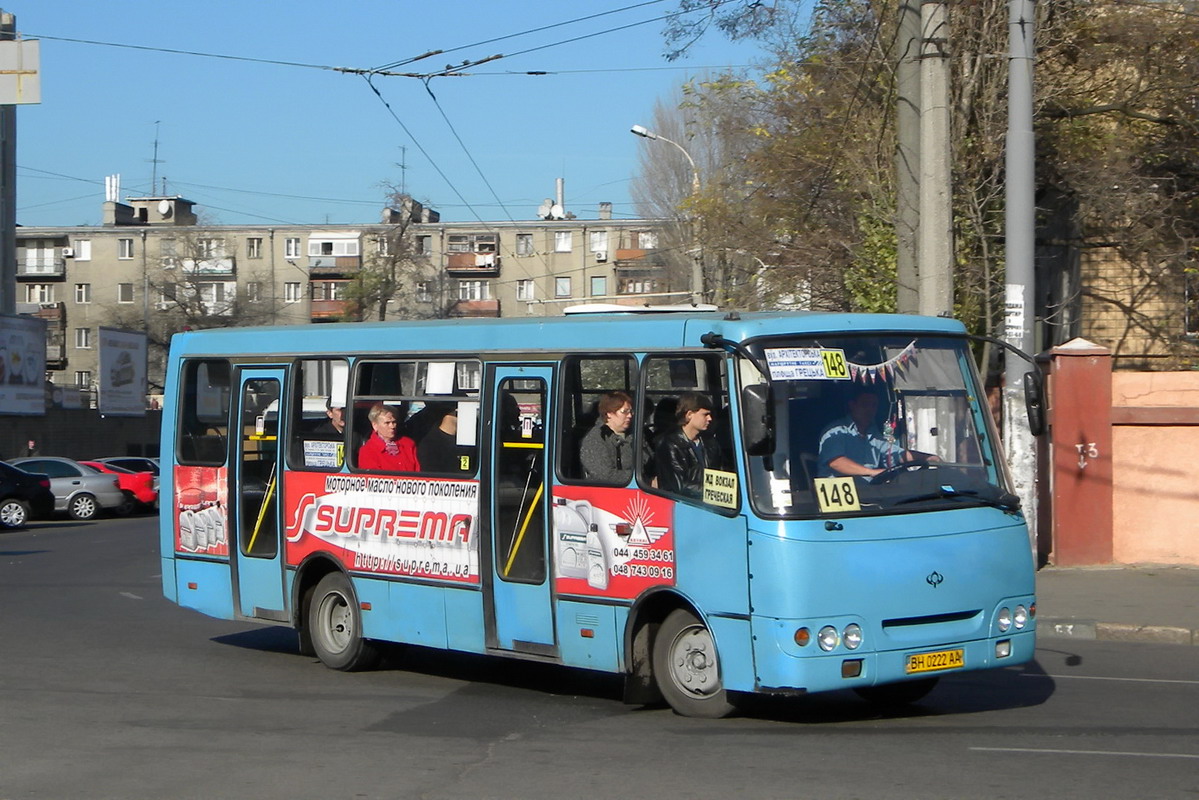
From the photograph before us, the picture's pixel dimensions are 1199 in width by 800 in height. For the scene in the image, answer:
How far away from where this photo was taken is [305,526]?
1110cm

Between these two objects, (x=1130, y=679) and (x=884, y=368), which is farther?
(x=1130, y=679)

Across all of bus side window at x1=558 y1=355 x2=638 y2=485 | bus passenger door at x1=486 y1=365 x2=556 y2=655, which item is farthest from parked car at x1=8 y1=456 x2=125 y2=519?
bus side window at x1=558 y1=355 x2=638 y2=485

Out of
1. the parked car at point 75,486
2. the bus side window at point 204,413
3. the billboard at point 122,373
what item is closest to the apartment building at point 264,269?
the billboard at point 122,373

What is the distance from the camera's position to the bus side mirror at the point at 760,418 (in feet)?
25.1

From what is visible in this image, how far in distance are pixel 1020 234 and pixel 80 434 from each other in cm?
4677

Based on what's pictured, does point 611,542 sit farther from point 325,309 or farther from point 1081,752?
point 325,309

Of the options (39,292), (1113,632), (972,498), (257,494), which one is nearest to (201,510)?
(257,494)

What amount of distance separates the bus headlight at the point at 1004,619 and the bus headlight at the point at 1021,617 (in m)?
0.04

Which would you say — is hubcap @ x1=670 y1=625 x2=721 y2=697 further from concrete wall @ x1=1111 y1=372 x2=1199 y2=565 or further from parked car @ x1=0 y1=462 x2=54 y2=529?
parked car @ x1=0 y1=462 x2=54 y2=529

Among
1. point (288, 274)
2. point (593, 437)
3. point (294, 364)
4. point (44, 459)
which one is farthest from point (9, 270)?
point (593, 437)

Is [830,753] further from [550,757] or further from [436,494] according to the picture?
[436,494]

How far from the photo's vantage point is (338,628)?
11094 millimetres

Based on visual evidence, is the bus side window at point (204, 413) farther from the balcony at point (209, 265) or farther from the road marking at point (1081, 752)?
the balcony at point (209, 265)

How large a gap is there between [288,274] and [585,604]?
79651 millimetres
